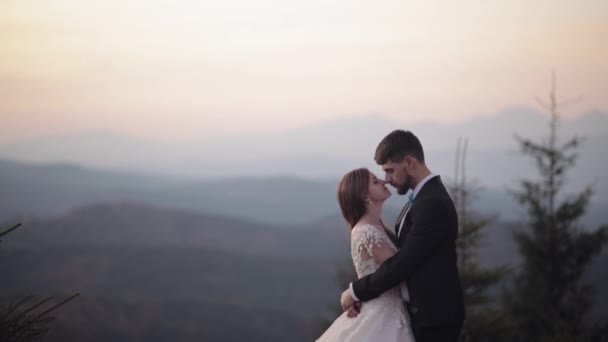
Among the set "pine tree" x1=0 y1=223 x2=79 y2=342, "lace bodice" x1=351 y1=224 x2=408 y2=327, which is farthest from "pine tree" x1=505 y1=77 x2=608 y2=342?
"pine tree" x1=0 y1=223 x2=79 y2=342

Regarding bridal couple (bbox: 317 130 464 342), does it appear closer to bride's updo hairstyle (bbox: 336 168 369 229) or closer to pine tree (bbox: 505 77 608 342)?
bride's updo hairstyle (bbox: 336 168 369 229)

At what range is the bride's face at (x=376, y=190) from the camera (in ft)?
14.5

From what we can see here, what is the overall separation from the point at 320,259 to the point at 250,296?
19391mm

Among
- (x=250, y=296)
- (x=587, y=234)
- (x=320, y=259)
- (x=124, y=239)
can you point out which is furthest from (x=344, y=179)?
(x=124, y=239)

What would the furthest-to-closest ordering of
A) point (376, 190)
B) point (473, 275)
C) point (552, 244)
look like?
point (552, 244), point (473, 275), point (376, 190)

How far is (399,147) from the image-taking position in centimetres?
410

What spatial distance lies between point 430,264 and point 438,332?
0.44 meters

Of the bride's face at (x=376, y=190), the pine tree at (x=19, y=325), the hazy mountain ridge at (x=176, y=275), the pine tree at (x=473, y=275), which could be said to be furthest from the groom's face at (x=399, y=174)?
the hazy mountain ridge at (x=176, y=275)

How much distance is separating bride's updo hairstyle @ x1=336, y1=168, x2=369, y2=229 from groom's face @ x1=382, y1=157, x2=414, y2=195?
28 centimetres

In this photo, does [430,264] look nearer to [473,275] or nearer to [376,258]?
[376,258]

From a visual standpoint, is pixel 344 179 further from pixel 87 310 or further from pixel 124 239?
pixel 124 239

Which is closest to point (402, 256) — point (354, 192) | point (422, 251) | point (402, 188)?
point (422, 251)

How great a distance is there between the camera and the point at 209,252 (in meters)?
83.7

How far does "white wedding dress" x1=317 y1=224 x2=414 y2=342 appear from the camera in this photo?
4199mm
